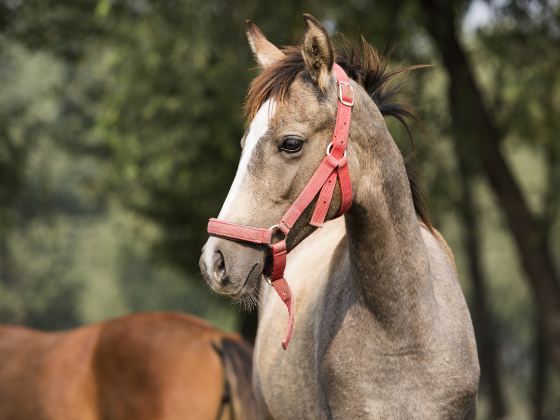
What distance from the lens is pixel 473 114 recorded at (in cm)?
1091

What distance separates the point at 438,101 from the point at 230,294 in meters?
9.56

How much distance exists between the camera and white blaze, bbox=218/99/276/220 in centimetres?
358

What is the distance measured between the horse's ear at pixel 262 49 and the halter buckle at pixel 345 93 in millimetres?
451

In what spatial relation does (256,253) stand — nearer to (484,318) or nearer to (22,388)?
(22,388)

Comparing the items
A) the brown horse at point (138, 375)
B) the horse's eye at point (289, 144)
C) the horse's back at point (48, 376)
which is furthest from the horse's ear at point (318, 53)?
the horse's back at point (48, 376)

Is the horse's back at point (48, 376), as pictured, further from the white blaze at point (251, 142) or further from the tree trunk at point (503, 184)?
the tree trunk at point (503, 184)

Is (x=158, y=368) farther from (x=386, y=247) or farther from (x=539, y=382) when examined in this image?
(x=539, y=382)

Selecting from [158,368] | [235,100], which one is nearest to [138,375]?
[158,368]

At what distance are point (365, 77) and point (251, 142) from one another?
0.89m

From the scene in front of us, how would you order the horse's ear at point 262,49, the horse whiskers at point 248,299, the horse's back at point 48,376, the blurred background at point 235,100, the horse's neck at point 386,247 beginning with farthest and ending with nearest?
the blurred background at point 235,100, the horse's back at point 48,376, the horse's ear at point 262,49, the horse's neck at point 386,247, the horse whiskers at point 248,299

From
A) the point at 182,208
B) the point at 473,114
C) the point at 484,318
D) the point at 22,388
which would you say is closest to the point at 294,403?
the point at 22,388

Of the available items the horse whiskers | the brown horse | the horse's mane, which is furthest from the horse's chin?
the brown horse

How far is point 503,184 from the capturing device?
10.8 m

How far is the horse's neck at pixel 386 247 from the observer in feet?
12.6
